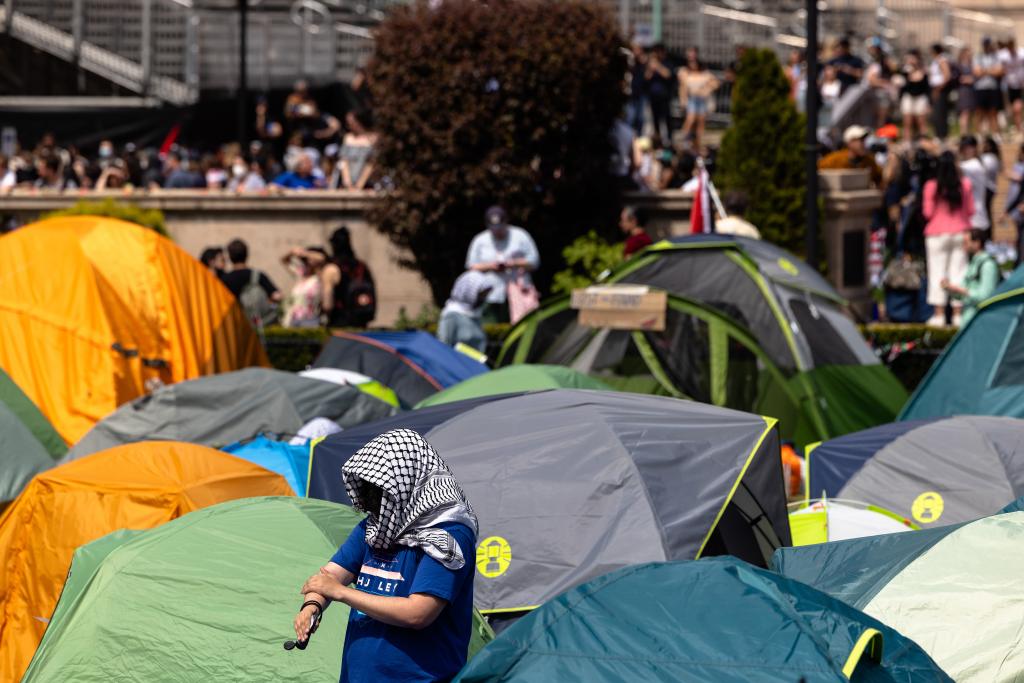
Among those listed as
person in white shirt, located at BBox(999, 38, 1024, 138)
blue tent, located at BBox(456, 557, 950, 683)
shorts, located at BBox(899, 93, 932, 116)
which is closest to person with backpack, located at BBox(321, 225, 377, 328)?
blue tent, located at BBox(456, 557, 950, 683)

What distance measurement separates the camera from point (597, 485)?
808 centimetres

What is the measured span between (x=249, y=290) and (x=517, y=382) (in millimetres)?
5544

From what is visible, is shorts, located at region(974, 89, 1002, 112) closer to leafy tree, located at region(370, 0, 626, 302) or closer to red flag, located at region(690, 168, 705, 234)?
leafy tree, located at region(370, 0, 626, 302)

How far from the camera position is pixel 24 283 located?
43.4 feet

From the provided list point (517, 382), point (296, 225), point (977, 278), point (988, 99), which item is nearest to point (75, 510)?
point (517, 382)

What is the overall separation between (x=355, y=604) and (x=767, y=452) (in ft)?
11.5

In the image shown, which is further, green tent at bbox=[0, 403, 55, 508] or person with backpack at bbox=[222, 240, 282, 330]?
person with backpack at bbox=[222, 240, 282, 330]

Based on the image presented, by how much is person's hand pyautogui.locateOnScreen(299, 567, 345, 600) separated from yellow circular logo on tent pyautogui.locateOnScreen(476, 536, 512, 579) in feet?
8.16

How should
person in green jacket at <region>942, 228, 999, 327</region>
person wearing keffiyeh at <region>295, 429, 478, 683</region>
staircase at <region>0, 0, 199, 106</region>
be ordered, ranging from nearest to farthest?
person wearing keffiyeh at <region>295, 429, 478, 683</region>
person in green jacket at <region>942, 228, 999, 327</region>
staircase at <region>0, 0, 199, 106</region>

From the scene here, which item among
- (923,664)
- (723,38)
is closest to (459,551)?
(923,664)

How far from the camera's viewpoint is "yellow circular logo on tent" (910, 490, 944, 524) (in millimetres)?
9031

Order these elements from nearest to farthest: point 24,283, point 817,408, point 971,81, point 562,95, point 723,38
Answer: point 817,408, point 24,283, point 562,95, point 971,81, point 723,38

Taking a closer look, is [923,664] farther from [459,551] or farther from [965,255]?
[965,255]

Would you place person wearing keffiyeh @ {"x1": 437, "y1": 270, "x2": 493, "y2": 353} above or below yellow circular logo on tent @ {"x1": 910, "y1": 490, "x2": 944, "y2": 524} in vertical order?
above
